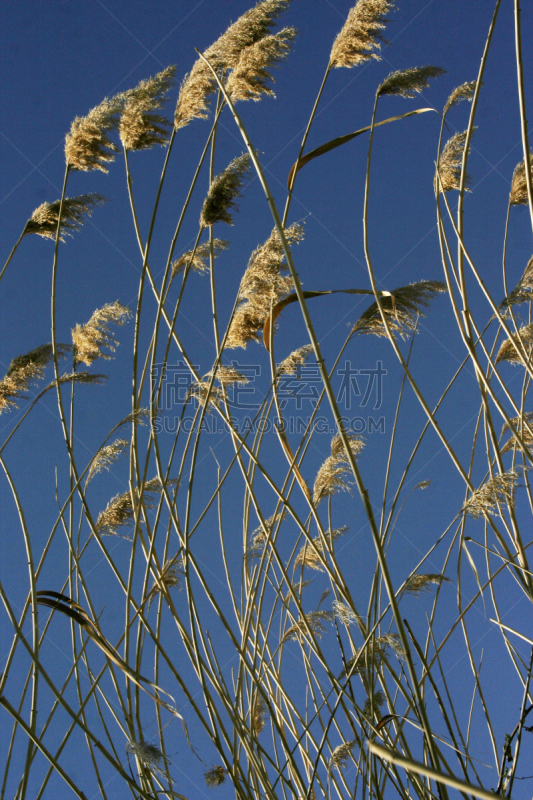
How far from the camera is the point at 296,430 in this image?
3.67 m

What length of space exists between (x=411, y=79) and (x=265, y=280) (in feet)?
3.23

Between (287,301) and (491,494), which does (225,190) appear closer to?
(287,301)

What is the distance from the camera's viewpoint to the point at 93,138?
216 centimetres

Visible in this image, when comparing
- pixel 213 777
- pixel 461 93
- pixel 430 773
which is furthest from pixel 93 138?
pixel 213 777

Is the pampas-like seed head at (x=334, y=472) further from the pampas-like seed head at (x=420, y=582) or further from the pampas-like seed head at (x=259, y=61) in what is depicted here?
the pampas-like seed head at (x=259, y=61)

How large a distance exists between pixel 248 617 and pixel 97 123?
1976 mm

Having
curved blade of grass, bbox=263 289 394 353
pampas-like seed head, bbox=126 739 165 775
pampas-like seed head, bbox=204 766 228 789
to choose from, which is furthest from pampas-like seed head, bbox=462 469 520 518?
A: pampas-like seed head, bbox=204 766 228 789

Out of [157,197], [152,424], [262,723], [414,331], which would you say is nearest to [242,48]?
[157,197]

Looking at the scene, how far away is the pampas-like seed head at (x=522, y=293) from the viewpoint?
1971mm

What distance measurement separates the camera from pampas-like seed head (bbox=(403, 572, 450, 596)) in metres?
1.92

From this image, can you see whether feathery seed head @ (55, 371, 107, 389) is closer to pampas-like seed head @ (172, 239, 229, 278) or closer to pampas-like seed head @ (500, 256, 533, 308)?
pampas-like seed head @ (172, 239, 229, 278)

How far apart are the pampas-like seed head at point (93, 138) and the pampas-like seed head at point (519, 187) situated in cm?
158

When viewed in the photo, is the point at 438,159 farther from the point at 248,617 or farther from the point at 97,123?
the point at 248,617

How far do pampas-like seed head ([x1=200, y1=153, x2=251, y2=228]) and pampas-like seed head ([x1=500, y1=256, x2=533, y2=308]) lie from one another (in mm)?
1058
